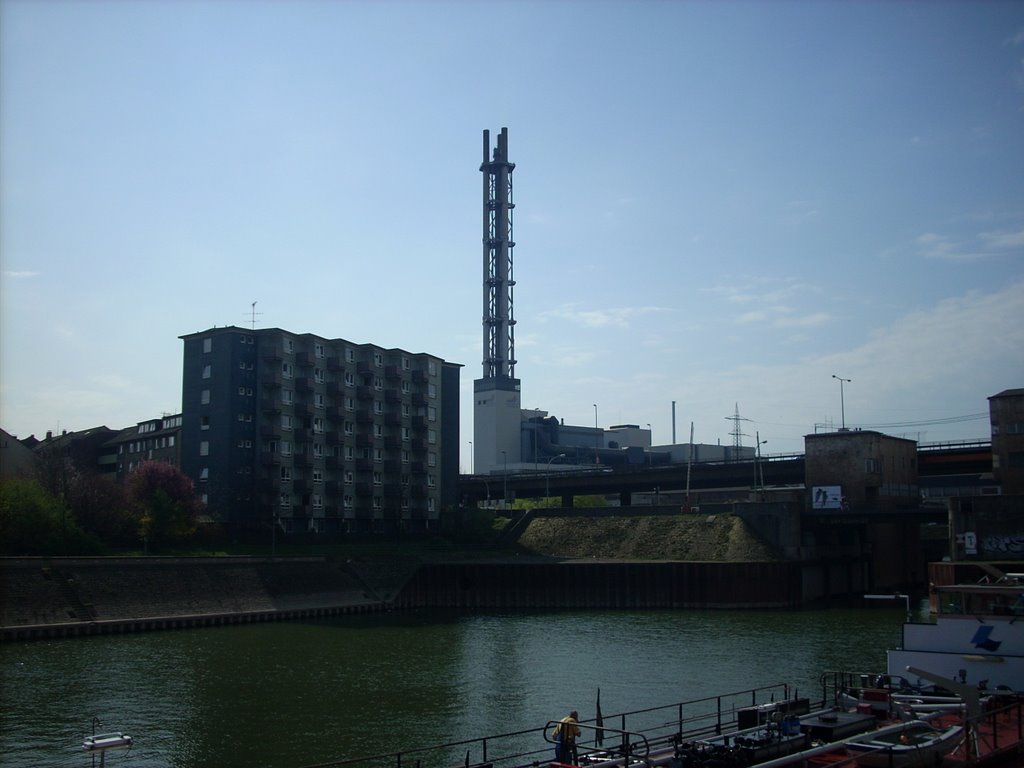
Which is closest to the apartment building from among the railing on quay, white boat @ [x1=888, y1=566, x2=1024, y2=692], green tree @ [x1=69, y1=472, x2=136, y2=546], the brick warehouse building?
the brick warehouse building

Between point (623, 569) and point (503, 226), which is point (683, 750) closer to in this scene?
point (623, 569)

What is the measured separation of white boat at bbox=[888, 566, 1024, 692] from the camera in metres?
31.5

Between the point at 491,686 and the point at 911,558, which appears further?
the point at 911,558

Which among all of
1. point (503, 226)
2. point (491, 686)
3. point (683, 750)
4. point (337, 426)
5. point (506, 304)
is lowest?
point (491, 686)

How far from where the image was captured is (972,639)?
32312 mm

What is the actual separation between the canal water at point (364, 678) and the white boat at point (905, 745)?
56.5 ft

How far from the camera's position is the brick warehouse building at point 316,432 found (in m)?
108

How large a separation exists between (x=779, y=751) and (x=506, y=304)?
165288mm

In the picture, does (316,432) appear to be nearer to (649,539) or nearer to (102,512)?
(102,512)

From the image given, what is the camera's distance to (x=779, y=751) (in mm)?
24562

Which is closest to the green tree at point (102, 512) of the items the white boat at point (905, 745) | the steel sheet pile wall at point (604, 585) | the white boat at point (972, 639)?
the steel sheet pile wall at point (604, 585)

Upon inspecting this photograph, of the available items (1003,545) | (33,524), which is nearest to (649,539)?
(1003,545)

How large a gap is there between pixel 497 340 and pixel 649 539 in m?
84.7

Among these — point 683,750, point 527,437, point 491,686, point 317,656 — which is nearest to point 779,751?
point 683,750
